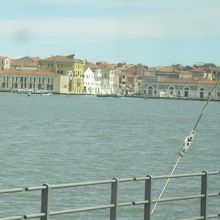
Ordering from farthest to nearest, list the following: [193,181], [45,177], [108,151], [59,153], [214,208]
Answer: [108,151], [59,153], [45,177], [193,181], [214,208]

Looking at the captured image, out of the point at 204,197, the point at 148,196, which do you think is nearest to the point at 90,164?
the point at 204,197

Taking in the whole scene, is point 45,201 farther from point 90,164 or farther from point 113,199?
point 90,164

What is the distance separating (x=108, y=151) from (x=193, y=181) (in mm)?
18531

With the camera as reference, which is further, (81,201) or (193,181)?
(193,181)

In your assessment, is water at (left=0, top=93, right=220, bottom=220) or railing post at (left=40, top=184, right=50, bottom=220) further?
water at (left=0, top=93, right=220, bottom=220)

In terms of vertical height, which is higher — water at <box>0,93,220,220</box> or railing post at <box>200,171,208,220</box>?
railing post at <box>200,171,208,220</box>

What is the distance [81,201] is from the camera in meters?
22.2

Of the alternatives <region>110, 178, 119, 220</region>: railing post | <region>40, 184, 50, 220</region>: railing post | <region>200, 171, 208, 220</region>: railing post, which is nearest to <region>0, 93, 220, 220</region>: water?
<region>200, 171, 208, 220</region>: railing post

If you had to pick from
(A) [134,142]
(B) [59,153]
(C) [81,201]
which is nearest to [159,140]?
(A) [134,142]

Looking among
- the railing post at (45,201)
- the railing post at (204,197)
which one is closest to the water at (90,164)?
the railing post at (204,197)

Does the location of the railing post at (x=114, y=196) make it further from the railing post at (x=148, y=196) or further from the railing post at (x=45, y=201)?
the railing post at (x=45, y=201)

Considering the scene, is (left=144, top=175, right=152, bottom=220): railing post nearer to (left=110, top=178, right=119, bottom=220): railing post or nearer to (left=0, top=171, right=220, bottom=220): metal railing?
(left=0, top=171, right=220, bottom=220): metal railing

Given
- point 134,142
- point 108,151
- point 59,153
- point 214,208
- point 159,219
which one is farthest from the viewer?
point 134,142

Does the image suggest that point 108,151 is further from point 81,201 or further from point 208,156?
point 81,201
